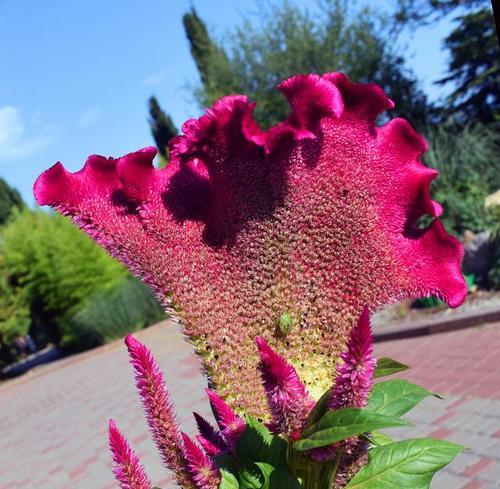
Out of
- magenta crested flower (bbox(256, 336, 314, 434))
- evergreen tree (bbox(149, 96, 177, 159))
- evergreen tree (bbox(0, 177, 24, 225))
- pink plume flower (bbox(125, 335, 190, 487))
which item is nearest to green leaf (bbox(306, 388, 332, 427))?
magenta crested flower (bbox(256, 336, 314, 434))

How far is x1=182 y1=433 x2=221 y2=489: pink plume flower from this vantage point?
2.86 ft

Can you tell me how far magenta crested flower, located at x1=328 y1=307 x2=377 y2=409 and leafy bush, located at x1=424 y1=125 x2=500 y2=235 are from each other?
915cm

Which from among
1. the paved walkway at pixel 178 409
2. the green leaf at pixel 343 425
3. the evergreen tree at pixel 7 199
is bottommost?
the paved walkway at pixel 178 409

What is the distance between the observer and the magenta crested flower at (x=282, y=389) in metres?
0.73

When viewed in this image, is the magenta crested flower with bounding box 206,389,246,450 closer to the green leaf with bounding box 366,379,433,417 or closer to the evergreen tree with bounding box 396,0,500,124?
the green leaf with bounding box 366,379,433,417

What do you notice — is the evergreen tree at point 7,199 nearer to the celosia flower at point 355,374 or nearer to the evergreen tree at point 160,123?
the evergreen tree at point 160,123

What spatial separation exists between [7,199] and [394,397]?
4369cm

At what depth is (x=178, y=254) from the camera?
854 mm

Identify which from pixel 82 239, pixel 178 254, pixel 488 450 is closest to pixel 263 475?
pixel 178 254

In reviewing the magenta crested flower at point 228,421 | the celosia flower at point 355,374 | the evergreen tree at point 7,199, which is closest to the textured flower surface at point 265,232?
the magenta crested flower at point 228,421

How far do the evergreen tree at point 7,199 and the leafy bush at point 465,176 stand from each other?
35.1m

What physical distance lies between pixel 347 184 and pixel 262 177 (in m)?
0.12

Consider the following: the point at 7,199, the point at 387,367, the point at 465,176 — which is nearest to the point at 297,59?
the point at 465,176

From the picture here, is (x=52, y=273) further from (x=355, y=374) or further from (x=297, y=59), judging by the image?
(x=355, y=374)
